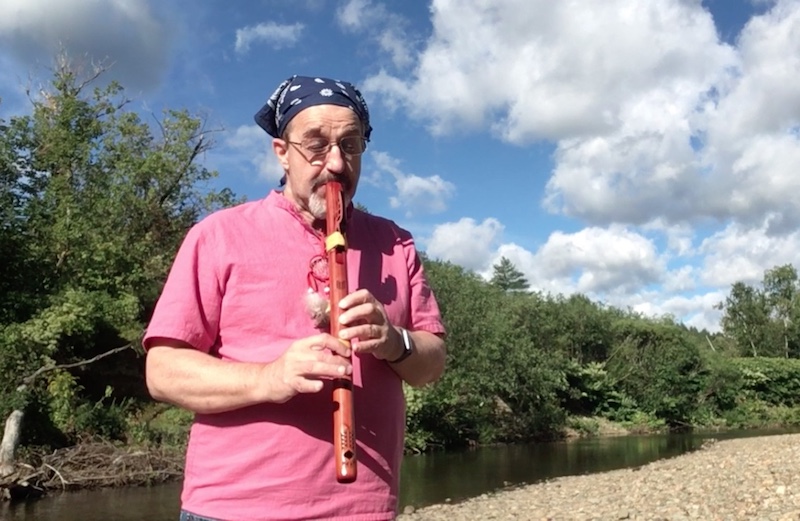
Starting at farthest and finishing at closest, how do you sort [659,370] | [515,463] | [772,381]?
[772,381] → [659,370] → [515,463]

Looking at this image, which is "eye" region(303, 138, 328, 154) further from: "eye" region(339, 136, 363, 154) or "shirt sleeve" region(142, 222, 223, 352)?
"shirt sleeve" region(142, 222, 223, 352)

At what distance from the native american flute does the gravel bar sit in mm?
9213

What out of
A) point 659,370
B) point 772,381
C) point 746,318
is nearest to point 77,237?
point 659,370

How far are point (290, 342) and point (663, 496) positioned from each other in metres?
13.6

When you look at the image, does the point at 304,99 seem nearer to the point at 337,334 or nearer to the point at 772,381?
the point at 337,334

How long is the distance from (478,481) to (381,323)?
17.7m

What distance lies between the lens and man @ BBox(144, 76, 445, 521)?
1.62 m

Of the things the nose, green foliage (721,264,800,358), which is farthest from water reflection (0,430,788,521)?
green foliage (721,264,800,358)

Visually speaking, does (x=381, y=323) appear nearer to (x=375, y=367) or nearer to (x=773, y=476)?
(x=375, y=367)

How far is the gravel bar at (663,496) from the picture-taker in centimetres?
1112

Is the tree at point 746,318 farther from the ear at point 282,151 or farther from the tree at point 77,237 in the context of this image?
the ear at point 282,151

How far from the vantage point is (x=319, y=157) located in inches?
72.6

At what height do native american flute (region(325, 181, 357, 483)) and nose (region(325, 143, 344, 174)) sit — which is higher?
nose (region(325, 143, 344, 174))

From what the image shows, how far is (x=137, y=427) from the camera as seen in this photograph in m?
19.2
